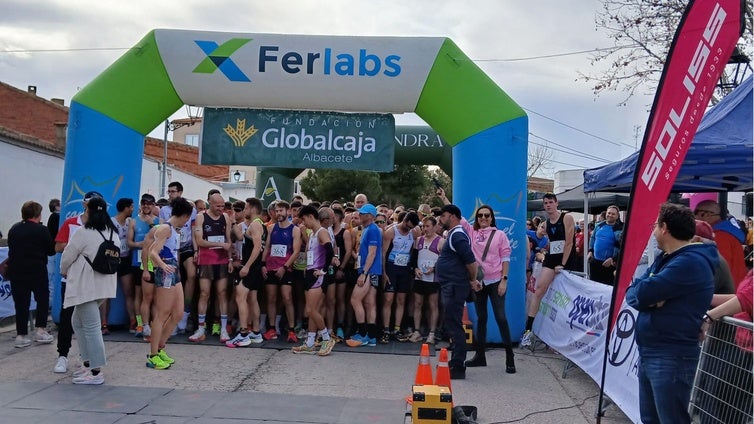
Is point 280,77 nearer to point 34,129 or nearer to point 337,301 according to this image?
point 337,301

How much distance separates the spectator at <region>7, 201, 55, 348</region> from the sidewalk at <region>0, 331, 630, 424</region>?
0.29 m

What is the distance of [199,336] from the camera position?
8.30 metres

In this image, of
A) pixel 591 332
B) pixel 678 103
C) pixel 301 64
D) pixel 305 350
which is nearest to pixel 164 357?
pixel 305 350

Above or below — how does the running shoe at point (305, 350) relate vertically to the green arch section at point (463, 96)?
below

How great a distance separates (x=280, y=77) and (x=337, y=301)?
3.14 m

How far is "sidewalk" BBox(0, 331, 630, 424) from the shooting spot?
17.6ft

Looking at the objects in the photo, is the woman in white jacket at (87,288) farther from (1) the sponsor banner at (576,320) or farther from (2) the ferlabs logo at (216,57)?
(1) the sponsor banner at (576,320)

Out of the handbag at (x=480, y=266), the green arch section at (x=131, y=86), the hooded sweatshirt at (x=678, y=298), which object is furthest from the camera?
the green arch section at (x=131, y=86)

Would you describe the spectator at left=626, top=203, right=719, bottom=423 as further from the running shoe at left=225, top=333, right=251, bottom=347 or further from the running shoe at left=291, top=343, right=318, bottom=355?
the running shoe at left=225, top=333, right=251, bottom=347

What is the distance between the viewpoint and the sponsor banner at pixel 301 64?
8.63 m

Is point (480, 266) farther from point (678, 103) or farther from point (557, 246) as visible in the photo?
point (678, 103)

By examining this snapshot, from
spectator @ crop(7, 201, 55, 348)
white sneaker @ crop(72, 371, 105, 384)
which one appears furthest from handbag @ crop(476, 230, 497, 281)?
spectator @ crop(7, 201, 55, 348)

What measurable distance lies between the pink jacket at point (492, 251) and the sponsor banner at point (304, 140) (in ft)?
6.99

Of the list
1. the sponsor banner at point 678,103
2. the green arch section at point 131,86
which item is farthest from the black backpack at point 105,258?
the sponsor banner at point 678,103
